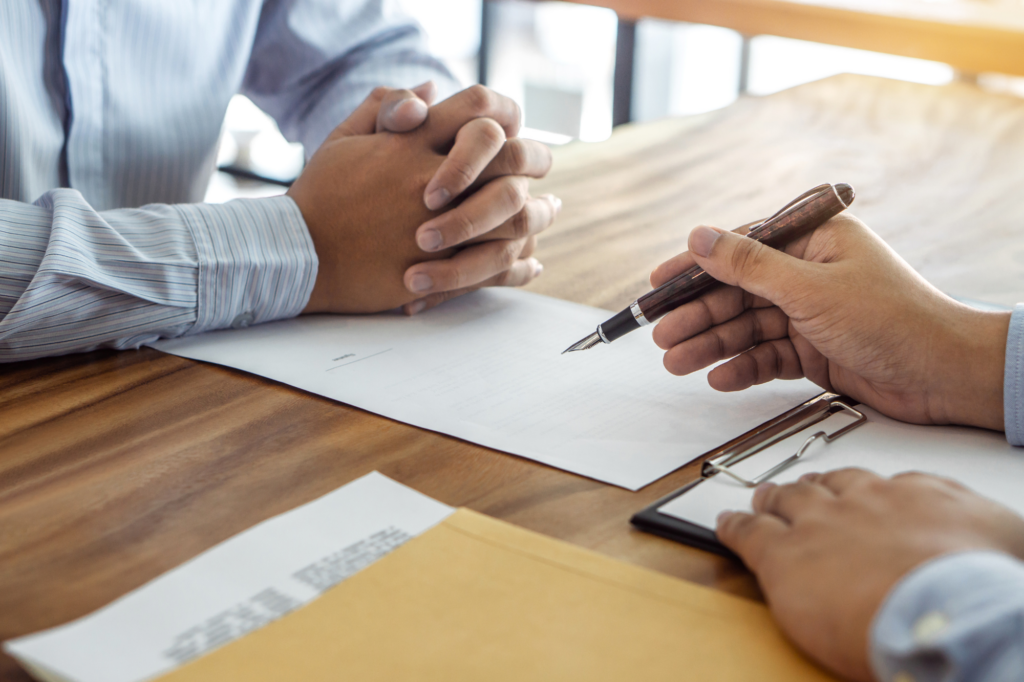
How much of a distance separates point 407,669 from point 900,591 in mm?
213

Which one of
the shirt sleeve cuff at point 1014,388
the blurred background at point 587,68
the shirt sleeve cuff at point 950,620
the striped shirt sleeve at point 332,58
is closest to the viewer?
the shirt sleeve cuff at point 950,620

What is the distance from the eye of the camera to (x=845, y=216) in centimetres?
66

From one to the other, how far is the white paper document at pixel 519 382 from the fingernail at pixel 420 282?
0.03m

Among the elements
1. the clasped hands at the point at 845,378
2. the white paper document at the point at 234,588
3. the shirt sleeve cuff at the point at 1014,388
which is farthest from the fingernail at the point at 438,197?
the shirt sleeve cuff at the point at 1014,388

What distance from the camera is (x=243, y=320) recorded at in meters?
0.79

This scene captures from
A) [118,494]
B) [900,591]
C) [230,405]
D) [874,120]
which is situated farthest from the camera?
[874,120]

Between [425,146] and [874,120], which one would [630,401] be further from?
[874,120]

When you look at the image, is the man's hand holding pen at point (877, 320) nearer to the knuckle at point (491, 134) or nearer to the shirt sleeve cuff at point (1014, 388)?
the shirt sleeve cuff at point (1014, 388)

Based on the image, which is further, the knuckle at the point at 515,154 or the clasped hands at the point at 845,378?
the knuckle at the point at 515,154

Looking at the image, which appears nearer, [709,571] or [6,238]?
[709,571]

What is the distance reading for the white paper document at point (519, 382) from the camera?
60 centimetres

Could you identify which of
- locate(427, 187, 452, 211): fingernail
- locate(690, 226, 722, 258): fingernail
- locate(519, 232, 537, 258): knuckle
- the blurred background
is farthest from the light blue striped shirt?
the blurred background

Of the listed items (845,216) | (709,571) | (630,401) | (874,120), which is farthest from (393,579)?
(874,120)

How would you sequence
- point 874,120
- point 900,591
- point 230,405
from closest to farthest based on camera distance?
point 900,591, point 230,405, point 874,120
